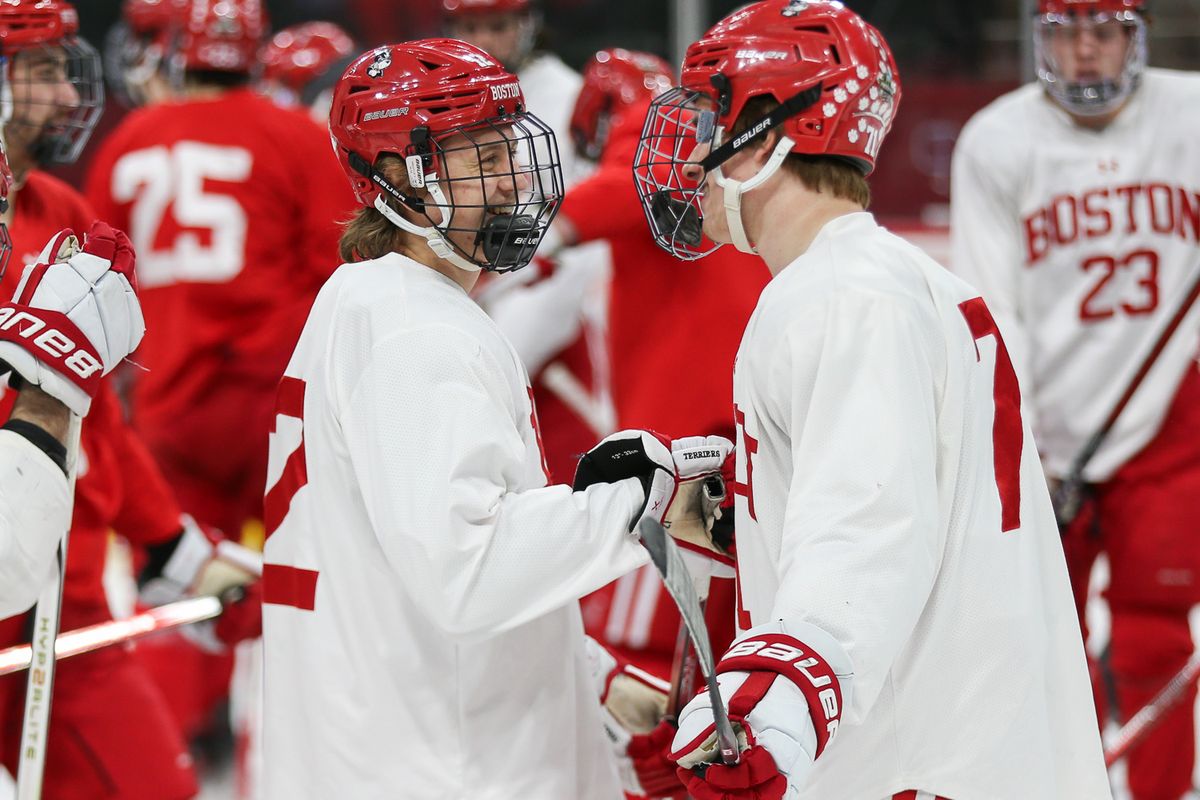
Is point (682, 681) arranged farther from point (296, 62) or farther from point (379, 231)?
point (296, 62)

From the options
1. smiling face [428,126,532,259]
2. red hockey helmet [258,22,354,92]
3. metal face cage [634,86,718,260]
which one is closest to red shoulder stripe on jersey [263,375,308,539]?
smiling face [428,126,532,259]

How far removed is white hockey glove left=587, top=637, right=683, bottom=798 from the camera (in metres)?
2.25

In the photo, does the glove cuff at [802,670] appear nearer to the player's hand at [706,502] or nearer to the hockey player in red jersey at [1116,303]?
the player's hand at [706,502]

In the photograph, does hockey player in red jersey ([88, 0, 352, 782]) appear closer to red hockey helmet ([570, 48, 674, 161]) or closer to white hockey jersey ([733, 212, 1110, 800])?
red hockey helmet ([570, 48, 674, 161])

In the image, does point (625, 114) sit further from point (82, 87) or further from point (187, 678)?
point (187, 678)

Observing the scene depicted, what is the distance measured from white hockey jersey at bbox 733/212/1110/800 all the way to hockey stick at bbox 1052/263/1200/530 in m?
1.62

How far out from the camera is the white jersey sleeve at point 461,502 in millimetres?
1800

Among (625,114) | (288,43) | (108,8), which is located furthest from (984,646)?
(108,8)

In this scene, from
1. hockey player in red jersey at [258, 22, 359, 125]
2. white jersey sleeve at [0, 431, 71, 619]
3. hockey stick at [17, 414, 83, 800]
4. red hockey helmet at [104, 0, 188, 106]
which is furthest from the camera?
hockey player in red jersey at [258, 22, 359, 125]

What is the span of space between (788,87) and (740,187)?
5.1 inches

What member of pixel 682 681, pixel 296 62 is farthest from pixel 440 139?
pixel 296 62

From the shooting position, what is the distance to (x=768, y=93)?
1.91 metres

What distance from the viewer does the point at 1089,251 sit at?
3.54m

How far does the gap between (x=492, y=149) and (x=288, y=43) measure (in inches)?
178
